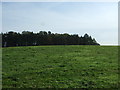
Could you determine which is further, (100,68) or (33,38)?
(33,38)

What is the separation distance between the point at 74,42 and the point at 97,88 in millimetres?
99446

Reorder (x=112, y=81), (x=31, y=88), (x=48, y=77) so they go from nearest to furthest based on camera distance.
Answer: (x=31, y=88) → (x=112, y=81) → (x=48, y=77)

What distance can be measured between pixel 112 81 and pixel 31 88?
681cm

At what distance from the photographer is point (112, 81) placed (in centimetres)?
1675

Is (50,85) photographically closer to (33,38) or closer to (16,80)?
(16,80)

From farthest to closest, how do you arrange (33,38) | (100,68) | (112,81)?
(33,38), (100,68), (112,81)

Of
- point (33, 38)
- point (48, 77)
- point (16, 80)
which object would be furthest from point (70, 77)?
point (33, 38)

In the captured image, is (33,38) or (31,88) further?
(33,38)

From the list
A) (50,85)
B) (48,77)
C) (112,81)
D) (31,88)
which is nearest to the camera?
(31,88)

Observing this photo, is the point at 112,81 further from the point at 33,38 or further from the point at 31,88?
the point at 33,38

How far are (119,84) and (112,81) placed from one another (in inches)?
46.2

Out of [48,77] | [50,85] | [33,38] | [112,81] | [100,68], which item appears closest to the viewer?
[50,85]

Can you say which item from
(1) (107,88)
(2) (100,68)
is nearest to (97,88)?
(1) (107,88)

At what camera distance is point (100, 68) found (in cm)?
2245
